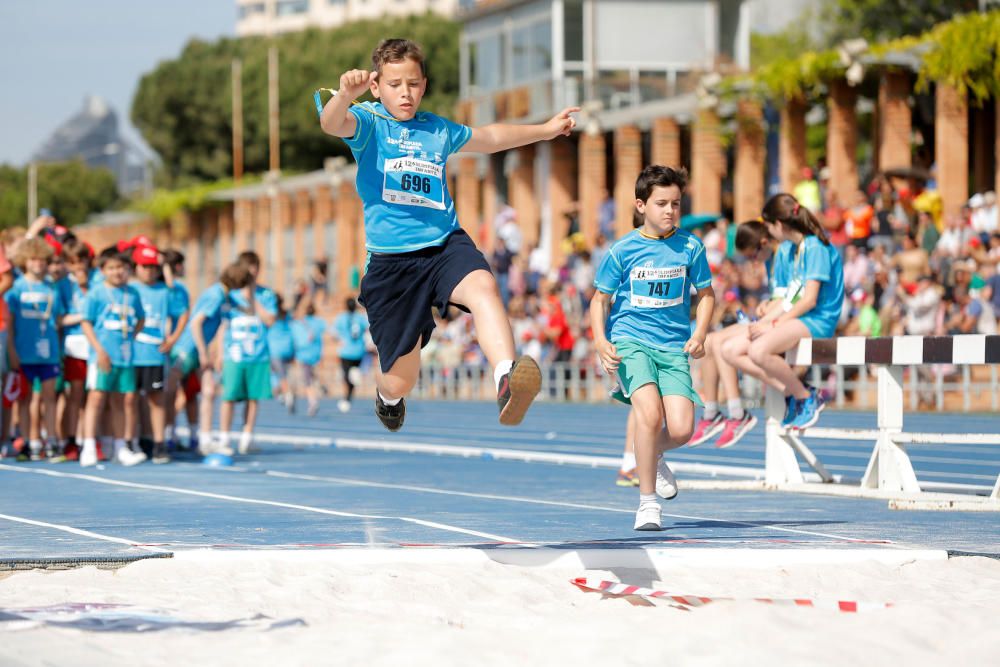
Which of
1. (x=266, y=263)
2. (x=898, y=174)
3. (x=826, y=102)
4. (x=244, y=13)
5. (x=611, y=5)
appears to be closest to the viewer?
→ (x=898, y=174)

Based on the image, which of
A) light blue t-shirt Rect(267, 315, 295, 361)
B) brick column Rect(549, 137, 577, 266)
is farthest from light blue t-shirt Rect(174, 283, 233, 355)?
brick column Rect(549, 137, 577, 266)

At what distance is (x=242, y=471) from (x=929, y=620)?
361 inches

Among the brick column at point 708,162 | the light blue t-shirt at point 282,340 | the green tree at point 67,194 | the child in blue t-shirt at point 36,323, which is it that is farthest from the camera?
the green tree at point 67,194

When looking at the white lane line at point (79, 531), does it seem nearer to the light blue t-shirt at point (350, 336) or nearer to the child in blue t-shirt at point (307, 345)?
the child in blue t-shirt at point (307, 345)

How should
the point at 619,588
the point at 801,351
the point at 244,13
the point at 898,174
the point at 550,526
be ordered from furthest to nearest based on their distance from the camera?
the point at 244,13 → the point at 898,174 → the point at 801,351 → the point at 550,526 → the point at 619,588

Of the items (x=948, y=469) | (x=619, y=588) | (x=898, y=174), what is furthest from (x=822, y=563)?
(x=898, y=174)

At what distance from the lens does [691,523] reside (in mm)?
9836

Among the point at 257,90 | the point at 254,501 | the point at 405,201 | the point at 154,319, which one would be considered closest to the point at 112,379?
the point at 154,319

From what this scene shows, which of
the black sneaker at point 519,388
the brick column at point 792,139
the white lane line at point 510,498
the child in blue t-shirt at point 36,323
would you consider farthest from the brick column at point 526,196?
the black sneaker at point 519,388

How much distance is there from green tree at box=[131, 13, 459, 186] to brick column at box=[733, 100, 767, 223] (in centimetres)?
4334

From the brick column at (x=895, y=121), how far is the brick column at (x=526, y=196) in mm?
12861

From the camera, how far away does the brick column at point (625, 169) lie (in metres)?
34.9

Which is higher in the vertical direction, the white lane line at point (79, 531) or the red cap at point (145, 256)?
the red cap at point (145, 256)

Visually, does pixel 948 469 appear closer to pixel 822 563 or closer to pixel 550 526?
pixel 550 526
